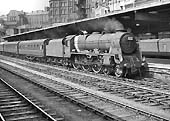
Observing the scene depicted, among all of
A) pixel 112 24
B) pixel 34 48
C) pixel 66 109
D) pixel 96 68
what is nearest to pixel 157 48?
pixel 112 24

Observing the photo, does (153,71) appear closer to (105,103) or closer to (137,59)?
(137,59)

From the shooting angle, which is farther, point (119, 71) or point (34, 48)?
point (34, 48)

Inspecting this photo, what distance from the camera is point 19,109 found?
8188 mm

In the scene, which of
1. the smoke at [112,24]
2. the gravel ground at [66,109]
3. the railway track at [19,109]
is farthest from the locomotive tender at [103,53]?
the railway track at [19,109]

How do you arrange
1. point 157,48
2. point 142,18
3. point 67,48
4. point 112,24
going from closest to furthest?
point 142,18 → point 112,24 → point 157,48 → point 67,48

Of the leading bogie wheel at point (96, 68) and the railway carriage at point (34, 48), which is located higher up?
the railway carriage at point (34, 48)

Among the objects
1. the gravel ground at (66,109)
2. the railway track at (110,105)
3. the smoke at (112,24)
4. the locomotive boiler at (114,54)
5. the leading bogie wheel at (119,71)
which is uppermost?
the smoke at (112,24)

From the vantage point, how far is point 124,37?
1548 cm

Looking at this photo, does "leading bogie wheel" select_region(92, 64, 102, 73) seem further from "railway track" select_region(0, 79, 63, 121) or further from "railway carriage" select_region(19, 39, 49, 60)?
"railway carriage" select_region(19, 39, 49, 60)

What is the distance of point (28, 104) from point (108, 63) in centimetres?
785

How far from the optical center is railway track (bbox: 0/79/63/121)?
7.12m

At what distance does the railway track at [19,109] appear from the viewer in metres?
7.12

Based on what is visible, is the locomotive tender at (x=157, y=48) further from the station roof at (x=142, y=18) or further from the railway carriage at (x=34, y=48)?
the railway carriage at (x=34, y=48)

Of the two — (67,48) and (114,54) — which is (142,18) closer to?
(114,54)
